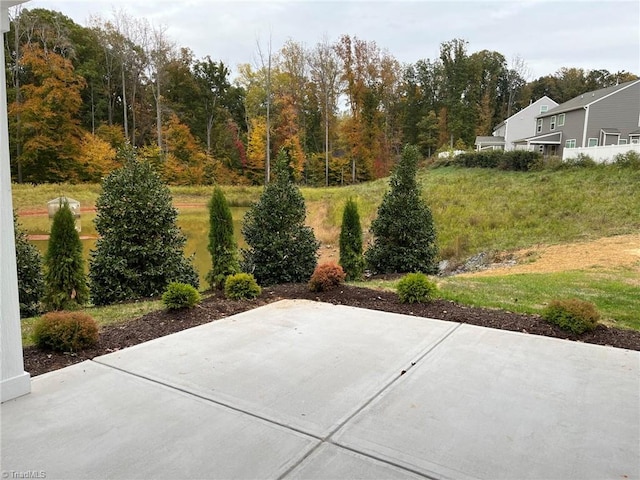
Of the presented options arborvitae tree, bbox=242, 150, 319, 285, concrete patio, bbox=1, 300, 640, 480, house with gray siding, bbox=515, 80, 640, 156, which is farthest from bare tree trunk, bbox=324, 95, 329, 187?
concrete patio, bbox=1, 300, 640, 480

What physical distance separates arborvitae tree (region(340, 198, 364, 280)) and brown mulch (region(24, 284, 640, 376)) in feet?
5.13

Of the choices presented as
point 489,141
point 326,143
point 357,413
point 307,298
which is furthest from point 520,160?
point 357,413

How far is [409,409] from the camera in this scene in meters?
2.77

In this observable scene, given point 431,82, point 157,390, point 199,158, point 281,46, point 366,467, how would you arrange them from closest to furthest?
1. point 366,467
2. point 157,390
3. point 199,158
4. point 281,46
5. point 431,82

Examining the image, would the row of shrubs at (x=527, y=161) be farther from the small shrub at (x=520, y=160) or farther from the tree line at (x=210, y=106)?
the tree line at (x=210, y=106)

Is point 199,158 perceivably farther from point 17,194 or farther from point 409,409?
point 409,409

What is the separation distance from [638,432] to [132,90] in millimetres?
38446

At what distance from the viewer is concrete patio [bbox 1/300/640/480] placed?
2.20 metres

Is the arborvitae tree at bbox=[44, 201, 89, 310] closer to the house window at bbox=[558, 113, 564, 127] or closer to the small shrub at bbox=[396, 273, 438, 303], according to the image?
the small shrub at bbox=[396, 273, 438, 303]

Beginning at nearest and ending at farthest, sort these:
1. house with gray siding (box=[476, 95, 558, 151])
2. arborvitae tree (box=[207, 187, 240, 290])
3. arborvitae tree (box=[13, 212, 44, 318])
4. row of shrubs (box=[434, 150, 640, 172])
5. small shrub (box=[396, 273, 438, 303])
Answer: small shrub (box=[396, 273, 438, 303]), arborvitae tree (box=[13, 212, 44, 318]), arborvitae tree (box=[207, 187, 240, 290]), row of shrubs (box=[434, 150, 640, 172]), house with gray siding (box=[476, 95, 558, 151])

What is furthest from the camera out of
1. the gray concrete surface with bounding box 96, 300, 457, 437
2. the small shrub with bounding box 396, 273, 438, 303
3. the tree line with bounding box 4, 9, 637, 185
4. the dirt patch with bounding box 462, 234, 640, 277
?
the tree line with bounding box 4, 9, 637, 185

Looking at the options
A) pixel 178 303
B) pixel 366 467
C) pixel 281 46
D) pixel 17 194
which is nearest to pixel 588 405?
pixel 366 467
